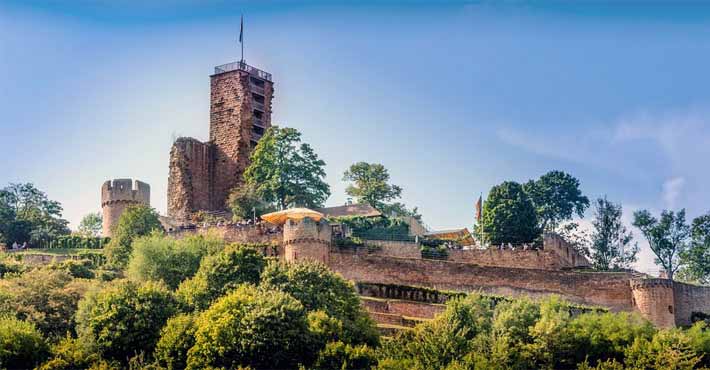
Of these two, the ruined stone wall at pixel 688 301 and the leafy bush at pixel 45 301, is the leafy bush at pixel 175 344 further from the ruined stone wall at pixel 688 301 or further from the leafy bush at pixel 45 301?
the ruined stone wall at pixel 688 301

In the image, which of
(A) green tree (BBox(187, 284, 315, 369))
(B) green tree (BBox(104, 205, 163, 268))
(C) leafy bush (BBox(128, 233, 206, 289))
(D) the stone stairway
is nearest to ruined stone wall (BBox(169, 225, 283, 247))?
(B) green tree (BBox(104, 205, 163, 268))

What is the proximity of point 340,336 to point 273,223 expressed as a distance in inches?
504

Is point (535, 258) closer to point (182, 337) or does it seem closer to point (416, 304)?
point (416, 304)

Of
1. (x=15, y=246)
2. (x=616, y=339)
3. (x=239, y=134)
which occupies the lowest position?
(x=616, y=339)

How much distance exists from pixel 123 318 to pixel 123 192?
1604 cm

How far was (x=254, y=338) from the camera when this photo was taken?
1813 inches

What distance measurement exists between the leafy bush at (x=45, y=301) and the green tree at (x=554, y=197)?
2727 centimetres

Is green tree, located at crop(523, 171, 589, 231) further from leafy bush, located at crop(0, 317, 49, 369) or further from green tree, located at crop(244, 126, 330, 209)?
leafy bush, located at crop(0, 317, 49, 369)

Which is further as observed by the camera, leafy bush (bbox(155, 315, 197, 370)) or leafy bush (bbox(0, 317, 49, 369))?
leafy bush (bbox(155, 315, 197, 370))

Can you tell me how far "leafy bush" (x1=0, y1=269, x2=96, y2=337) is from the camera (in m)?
50.0

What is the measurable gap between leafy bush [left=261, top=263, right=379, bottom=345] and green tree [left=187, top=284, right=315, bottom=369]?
2264mm

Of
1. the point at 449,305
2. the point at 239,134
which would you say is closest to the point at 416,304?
the point at 449,305

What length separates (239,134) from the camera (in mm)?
69000

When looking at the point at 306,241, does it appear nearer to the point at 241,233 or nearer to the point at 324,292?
the point at 241,233
